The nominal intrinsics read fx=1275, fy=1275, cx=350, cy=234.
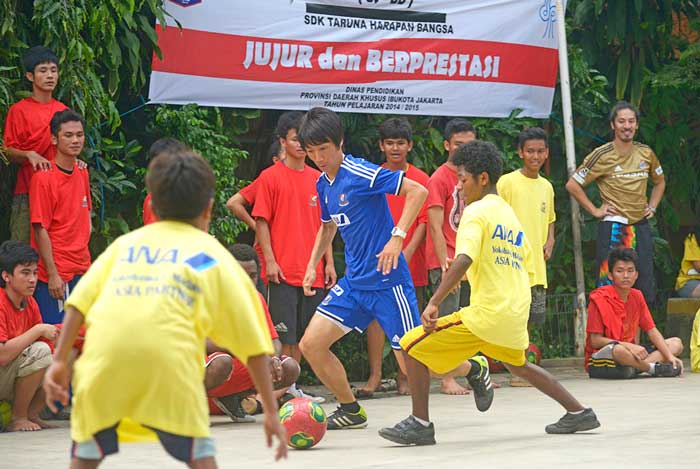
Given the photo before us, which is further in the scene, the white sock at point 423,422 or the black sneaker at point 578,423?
the black sneaker at point 578,423

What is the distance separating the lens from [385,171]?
7.63 meters

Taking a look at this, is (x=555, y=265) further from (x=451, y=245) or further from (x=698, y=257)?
(x=451, y=245)

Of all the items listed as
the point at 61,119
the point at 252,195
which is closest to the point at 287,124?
the point at 252,195

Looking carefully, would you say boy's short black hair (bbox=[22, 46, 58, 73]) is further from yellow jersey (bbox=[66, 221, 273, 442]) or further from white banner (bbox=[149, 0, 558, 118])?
yellow jersey (bbox=[66, 221, 273, 442])

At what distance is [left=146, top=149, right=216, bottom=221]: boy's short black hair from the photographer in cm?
435

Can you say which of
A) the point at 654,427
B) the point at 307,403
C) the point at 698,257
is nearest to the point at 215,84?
the point at 307,403

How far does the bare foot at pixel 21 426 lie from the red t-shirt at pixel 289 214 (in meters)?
2.24

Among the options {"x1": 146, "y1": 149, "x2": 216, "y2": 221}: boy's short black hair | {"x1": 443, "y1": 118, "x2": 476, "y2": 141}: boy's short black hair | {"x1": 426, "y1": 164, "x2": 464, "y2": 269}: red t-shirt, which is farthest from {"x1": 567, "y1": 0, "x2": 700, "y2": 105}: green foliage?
{"x1": 146, "y1": 149, "x2": 216, "y2": 221}: boy's short black hair

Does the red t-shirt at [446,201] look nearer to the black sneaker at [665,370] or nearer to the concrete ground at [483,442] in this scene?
the concrete ground at [483,442]

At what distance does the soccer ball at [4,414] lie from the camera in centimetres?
820

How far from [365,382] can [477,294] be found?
153 inches

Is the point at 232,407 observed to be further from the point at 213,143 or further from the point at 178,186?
the point at 178,186

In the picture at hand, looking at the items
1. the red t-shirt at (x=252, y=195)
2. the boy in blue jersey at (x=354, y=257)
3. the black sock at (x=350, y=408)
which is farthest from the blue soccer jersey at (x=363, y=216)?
the red t-shirt at (x=252, y=195)

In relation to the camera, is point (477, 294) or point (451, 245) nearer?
point (477, 294)
